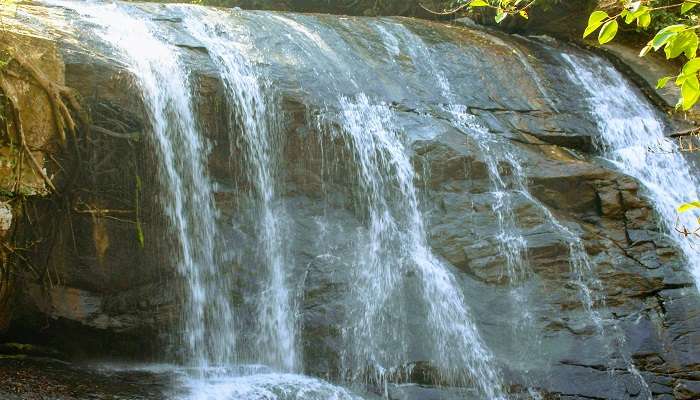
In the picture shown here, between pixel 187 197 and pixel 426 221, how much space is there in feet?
7.75

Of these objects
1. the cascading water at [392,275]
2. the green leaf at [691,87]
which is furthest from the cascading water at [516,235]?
the green leaf at [691,87]

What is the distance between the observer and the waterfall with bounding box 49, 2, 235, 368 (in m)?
6.07

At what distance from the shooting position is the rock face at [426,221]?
231 inches

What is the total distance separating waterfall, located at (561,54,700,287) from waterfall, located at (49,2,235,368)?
4694 mm

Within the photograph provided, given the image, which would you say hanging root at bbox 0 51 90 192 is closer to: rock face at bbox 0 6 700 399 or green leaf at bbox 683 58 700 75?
rock face at bbox 0 6 700 399

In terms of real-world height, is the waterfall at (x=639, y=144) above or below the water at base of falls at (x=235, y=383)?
above

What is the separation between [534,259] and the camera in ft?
22.4

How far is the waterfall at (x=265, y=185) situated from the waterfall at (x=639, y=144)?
4049 mm

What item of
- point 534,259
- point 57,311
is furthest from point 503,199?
point 57,311

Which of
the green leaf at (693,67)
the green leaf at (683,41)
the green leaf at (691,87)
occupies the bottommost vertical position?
the green leaf at (691,87)

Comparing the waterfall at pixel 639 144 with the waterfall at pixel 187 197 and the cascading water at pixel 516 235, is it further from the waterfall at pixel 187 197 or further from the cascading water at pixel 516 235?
the waterfall at pixel 187 197

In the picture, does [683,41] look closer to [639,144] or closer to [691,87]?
[691,87]

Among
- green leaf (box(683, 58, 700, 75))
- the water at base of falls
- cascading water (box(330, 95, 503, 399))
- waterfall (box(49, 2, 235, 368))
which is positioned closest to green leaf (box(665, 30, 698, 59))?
green leaf (box(683, 58, 700, 75))

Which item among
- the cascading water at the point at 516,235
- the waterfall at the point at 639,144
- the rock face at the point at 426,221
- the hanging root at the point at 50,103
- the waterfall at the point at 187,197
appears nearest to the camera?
the hanging root at the point at 50,103
